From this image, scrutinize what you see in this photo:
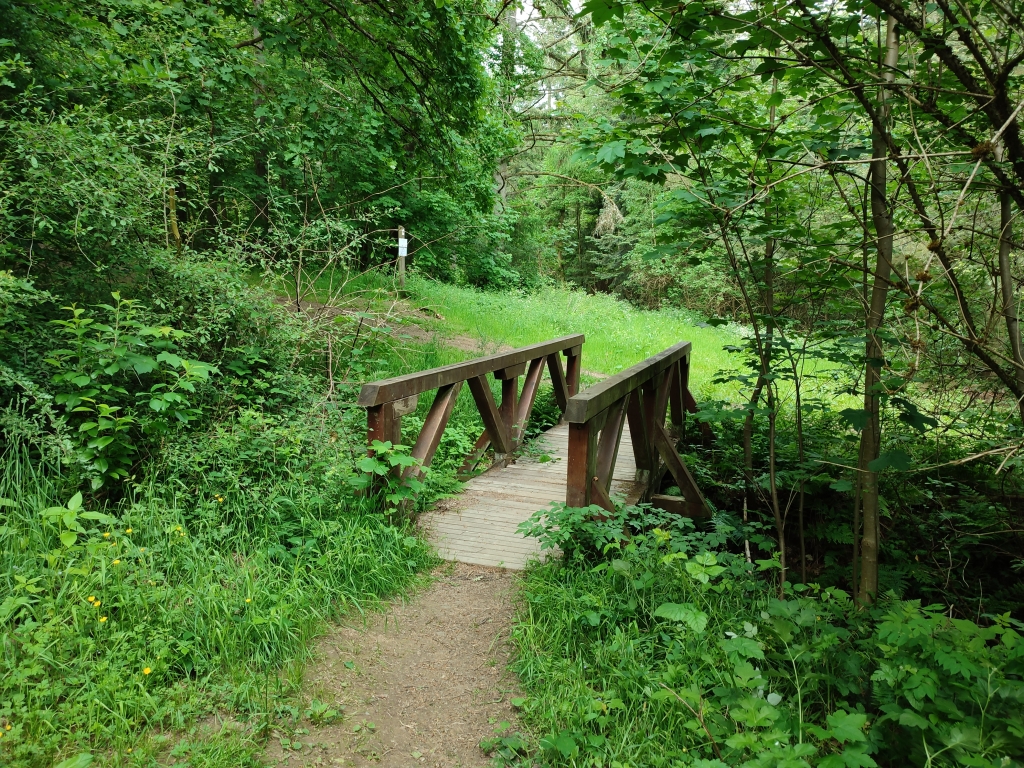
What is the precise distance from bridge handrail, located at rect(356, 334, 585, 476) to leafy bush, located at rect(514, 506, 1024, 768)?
50.9 inches

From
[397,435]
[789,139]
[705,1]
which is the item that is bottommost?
[397,435]

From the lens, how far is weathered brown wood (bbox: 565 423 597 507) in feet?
11.7

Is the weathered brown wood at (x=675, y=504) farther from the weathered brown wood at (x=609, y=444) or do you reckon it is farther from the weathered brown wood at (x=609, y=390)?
the weathered brown wood at (x=609, y=444)

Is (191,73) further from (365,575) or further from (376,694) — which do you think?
(376,694)

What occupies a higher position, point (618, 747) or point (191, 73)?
point (191, 73)

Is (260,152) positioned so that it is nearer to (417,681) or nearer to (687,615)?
(417,681)

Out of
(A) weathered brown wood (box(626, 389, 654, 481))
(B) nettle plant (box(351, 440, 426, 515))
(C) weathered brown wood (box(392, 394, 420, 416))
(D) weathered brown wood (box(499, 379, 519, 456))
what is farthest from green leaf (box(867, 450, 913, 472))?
(D) weathered brown wood (box(499, 379, 519, 456))

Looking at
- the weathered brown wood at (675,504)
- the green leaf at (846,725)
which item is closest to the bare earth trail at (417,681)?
the green leaf at (846,725)

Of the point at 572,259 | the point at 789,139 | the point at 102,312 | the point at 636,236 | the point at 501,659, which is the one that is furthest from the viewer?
the point at 572,259

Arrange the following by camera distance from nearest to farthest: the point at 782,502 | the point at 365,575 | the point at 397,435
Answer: the point at 365,575, the point at 397,435, the point at 782,502

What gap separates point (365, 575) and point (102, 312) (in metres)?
2.86

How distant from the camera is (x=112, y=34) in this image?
471 centimetres

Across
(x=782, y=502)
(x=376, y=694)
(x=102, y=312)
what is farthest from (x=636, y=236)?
(x=376, y=694)

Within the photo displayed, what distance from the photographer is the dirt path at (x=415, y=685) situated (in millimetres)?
2354
